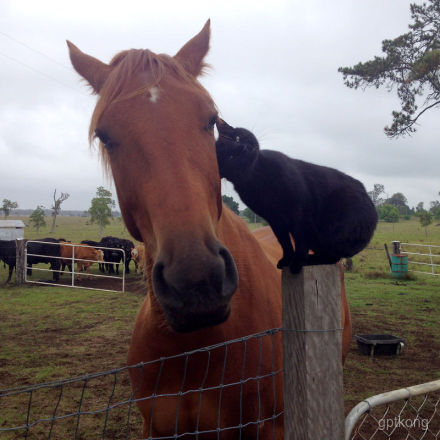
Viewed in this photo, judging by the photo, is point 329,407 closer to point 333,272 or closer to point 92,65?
point 333,272

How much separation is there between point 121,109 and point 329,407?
145cm

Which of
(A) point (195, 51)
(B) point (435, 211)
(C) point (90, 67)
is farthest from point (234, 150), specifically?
(B) point (435, 211)

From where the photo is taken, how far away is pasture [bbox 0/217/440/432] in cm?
491

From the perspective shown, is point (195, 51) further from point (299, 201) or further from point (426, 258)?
point (426, 258)

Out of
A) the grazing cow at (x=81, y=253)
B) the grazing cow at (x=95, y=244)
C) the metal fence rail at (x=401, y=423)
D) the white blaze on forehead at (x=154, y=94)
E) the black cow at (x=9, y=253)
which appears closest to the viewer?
the white blaze on forehead at (x=154, y=94)

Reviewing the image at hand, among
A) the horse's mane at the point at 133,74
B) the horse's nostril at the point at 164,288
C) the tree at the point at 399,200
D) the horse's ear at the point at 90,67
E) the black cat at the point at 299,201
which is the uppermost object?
the tree at the point at 399,200

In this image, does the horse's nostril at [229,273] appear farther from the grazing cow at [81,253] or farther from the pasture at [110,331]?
the grazing cow at [81,253]

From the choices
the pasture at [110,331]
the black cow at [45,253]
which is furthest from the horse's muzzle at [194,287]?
the black cow at [45,253]

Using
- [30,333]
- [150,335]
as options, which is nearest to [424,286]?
[30,333]

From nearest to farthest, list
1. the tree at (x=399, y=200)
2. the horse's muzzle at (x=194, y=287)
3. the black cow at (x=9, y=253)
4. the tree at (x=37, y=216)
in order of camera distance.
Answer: the horse's muzzle at (x=194, y=287)
the black cow at (x=9, y=253)
the tree at (x=37, y=216)
the tree at (x=399, y=200)

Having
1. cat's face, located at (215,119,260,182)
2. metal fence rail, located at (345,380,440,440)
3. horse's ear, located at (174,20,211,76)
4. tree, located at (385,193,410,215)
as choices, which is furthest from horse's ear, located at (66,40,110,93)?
tree, located at (385,193,410,215)

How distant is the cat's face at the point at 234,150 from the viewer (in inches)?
57.3

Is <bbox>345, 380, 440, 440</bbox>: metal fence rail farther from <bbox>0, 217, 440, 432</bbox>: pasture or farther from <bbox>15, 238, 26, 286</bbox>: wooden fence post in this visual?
<bbox>15, 238, 26, 286</bbox>: wooden fence post

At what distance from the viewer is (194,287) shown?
1.16 m
